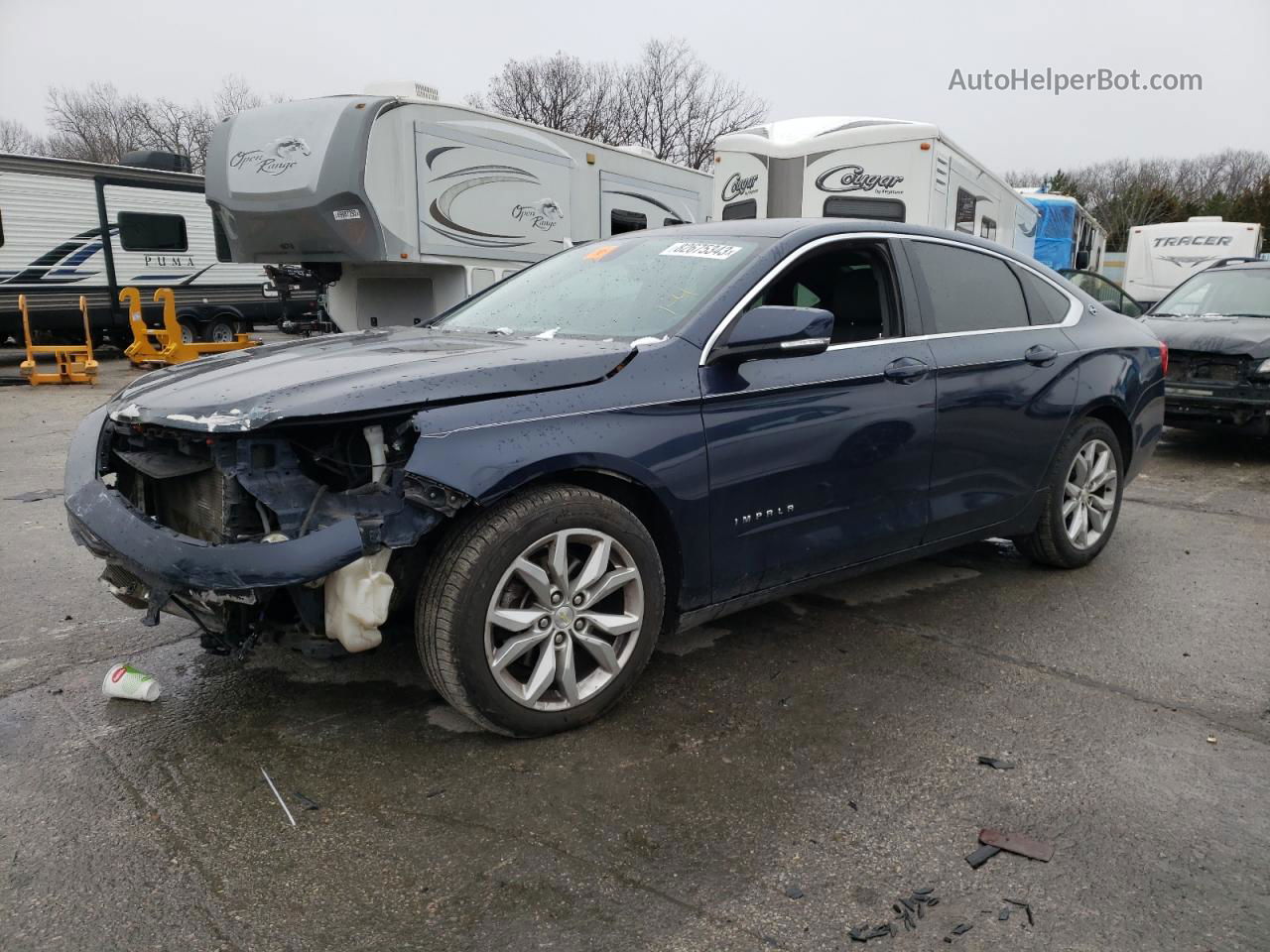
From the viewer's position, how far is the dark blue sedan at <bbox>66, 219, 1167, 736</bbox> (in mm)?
2648

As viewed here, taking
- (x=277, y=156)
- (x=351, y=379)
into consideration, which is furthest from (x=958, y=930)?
(x=277, y=156)

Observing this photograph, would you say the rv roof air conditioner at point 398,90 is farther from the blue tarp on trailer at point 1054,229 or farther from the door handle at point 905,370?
the blue tarp on trailer at point 1054,229

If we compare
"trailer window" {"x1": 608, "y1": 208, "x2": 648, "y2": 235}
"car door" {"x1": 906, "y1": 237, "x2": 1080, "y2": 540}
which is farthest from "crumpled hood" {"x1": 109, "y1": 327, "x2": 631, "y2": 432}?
"trailer window" {"x1": 608, "y1": 208, "x2": 648, "y2": 235}

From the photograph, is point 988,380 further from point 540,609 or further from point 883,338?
point 540,609

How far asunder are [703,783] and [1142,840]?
46.9 inches

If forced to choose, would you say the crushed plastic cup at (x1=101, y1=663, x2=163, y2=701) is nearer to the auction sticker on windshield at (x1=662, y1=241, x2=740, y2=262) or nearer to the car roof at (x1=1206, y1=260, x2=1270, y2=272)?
the auction sticker on windshield at (x1=662, y1=241, x2=740, y2=262)

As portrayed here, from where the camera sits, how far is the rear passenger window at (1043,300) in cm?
449

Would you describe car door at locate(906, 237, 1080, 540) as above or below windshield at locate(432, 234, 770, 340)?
below

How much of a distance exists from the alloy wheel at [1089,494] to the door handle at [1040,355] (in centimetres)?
56

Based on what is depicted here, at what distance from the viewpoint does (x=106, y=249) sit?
1617 cm

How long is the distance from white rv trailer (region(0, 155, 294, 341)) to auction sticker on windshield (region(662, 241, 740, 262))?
1162cm

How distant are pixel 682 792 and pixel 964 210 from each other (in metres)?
10.4

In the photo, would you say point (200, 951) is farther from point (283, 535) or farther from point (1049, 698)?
point (1049, 698)

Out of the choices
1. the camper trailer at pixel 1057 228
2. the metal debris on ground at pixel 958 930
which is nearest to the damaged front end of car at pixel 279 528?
the metal debris on ground at pixel 958 930
